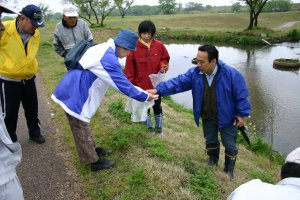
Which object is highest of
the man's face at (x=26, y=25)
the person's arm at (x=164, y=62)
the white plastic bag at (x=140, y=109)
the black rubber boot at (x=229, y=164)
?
the man's face at (x=26, y=25)

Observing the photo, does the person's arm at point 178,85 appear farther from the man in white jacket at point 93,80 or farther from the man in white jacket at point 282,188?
the man in white jacket at point 282,188

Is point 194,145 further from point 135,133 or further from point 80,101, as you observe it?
point 80,101

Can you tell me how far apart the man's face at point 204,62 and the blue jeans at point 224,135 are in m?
0.85

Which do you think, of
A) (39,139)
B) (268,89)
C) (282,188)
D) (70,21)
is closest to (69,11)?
(70,21)

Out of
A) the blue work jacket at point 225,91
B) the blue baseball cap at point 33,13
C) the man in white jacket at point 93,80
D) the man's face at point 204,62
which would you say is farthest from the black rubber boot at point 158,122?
the blue baseball cap at point 33,13

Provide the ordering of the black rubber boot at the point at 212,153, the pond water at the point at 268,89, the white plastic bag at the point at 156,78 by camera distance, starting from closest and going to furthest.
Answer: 1. the black rubber boot at the point at 212,153
2. the white plastic bag at the point at 156,78
3. the pond water at the point at 268,89

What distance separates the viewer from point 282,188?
5.33 ft

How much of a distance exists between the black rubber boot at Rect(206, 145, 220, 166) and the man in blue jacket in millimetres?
202

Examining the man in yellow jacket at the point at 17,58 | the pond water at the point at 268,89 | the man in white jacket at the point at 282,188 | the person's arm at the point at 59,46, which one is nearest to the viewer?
the man in white jacket at the point at 282,188

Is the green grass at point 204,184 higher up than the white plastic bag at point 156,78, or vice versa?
the white plastic bag at point 156,78

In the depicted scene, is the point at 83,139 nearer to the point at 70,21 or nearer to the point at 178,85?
the point at 178,85

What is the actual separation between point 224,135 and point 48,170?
268 centimetres

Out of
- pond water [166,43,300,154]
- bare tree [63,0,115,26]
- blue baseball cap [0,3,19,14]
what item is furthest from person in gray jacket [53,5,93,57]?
bare tree [63,0,115,26]

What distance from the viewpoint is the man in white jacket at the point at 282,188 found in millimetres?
1584
